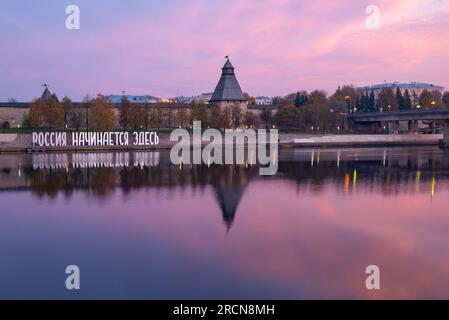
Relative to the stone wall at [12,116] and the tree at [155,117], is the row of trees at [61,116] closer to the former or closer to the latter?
the stone wall at [12,116]

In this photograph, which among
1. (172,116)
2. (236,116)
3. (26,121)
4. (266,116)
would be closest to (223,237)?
(26,121)

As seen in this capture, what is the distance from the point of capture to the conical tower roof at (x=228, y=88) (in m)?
65.3

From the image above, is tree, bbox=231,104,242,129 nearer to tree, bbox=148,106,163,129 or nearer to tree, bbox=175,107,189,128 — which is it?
tree, bbox=175,107,189,128

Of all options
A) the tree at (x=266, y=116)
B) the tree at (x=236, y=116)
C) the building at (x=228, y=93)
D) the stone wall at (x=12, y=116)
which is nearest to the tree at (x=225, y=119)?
the tree at (x=236, y=116)

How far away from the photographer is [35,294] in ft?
28.6

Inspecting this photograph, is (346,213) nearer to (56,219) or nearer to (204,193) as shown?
(204,193)

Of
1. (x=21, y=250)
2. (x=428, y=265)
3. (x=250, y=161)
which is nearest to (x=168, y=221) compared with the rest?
(x=21, y=250)

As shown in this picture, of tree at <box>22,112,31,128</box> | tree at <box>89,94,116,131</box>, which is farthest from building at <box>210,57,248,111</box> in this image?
tree at <box>22,112,31,128</box>

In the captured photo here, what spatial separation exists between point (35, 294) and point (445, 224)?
11.2m

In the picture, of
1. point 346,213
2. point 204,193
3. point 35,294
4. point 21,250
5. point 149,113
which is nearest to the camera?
point 35,294

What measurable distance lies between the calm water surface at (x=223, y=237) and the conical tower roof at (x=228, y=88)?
1666 inches

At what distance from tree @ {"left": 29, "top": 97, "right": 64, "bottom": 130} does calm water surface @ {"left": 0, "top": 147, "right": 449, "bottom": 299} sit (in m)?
27.6

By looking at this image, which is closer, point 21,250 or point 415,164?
point 21,250

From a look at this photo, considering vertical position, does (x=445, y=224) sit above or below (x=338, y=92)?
below
